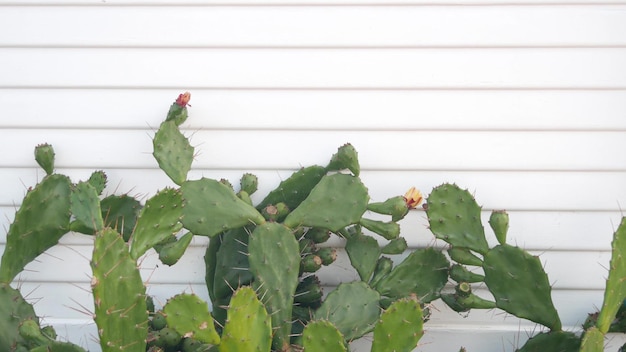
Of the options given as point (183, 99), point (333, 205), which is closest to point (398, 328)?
point (333, 205)

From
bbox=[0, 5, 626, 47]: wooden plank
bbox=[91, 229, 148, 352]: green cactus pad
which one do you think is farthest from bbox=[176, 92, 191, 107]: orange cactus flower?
bbox=[91, 229, 148, 352]: green cactus pad

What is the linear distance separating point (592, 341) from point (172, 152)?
171cm

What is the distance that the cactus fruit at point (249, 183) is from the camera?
3.00m

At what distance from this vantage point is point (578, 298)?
10.1ft

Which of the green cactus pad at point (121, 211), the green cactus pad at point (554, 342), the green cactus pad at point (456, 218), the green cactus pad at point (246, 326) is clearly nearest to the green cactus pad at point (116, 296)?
the green cactus pad at point (246, 326)

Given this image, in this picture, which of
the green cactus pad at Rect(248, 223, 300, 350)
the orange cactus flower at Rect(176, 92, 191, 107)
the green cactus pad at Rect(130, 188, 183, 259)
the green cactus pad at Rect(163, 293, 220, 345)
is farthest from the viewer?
the orange cactus flower at Rect(176, 92, 191, 107)

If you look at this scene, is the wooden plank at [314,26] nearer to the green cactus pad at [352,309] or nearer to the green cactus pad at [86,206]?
the green cactus pad at [86,206]

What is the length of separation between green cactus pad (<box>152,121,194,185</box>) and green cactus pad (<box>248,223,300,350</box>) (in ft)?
1.32

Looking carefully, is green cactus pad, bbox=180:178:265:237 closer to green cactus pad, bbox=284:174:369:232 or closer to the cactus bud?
green cactus pad, bbox=284:174:369:232

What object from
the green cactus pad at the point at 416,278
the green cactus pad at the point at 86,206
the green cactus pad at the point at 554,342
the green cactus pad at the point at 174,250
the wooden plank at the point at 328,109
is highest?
the wooden plank at the point at 328,109

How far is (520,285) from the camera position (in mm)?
2820

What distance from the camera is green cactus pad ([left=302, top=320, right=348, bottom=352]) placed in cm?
247

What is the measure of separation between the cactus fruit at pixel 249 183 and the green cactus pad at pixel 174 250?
0.96 feet

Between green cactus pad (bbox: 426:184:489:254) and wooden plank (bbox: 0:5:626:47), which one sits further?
wooden plank (bbox: 0:5:626:47)
